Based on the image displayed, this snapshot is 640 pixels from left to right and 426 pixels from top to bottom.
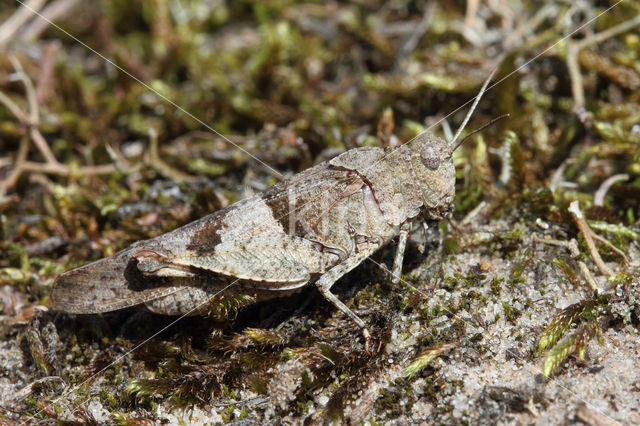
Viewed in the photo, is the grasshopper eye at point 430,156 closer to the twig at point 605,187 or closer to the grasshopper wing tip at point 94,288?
the twig at point 605,187

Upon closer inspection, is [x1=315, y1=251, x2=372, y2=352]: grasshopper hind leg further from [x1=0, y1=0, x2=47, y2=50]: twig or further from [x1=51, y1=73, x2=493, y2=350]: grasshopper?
[x1=0, y1=0, x2=47, y2=50]: twig

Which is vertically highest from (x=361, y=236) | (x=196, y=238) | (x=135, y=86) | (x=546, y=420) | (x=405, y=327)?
(x=135, y=86)

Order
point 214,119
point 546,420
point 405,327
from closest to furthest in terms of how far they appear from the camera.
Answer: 1. point 546,420
2. point 405,327
3. point 214,119

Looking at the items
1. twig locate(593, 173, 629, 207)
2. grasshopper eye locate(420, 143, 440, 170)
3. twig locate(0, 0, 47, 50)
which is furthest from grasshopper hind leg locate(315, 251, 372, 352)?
twig locate(0, 0, 47, 50)

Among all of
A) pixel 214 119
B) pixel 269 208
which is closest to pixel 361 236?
pixel 269 208

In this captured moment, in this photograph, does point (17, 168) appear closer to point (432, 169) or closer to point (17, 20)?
point (17, 20)

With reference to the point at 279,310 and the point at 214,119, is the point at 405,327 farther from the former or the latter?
the point at 214,119
